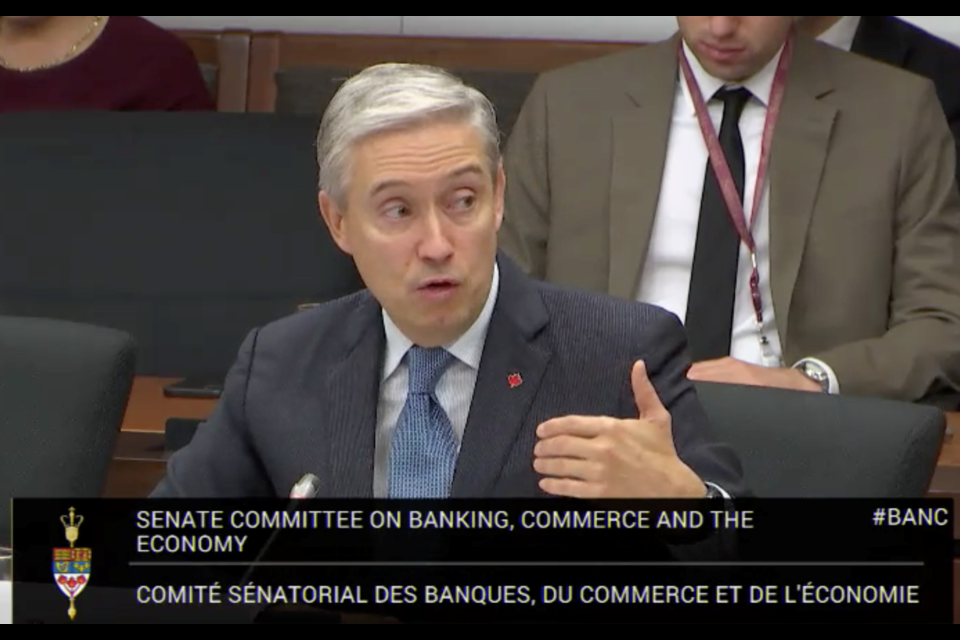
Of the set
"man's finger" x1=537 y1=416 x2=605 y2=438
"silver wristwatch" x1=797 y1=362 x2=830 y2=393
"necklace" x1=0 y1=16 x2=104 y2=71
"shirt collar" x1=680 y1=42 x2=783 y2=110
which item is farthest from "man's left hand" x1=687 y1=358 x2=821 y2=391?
"necklace" x1=0 y1=16 x2=104 y2=71

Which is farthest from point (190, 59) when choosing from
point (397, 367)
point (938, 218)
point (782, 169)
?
point (397, 367)

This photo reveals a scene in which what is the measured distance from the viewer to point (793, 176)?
3350 millimetres

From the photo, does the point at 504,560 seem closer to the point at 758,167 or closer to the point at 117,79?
the point at 758,167

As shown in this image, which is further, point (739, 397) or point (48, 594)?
point (739, 397)

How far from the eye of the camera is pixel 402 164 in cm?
209

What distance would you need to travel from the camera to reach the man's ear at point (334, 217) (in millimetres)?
2250

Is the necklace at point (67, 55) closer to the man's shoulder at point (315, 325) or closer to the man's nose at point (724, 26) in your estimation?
the man's nose at point (724, 26)

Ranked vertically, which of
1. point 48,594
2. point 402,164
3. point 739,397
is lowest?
point 48,594

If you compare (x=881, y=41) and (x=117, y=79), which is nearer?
(x=881, y=41)

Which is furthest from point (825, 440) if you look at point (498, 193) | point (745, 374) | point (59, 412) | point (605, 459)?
point (59, 412)

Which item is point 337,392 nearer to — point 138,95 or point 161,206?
point 161,206

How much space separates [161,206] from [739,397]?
1.95 meters

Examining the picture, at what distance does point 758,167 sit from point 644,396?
4.98 feet
